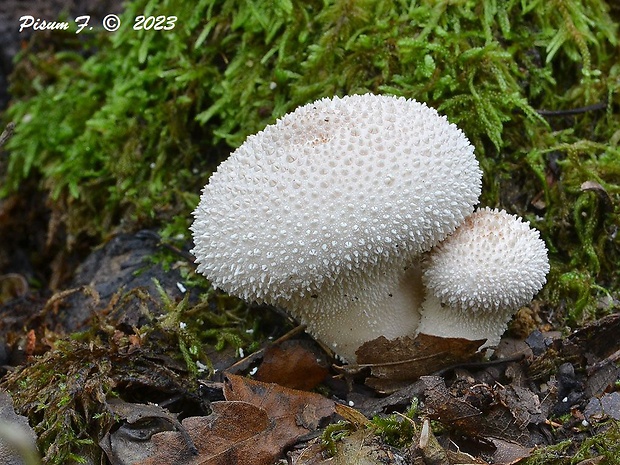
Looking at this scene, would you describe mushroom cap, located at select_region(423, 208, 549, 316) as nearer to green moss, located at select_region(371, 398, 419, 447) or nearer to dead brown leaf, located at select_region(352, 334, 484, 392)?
dead brown leaf, located at select_region(352, 334, 484, 392)

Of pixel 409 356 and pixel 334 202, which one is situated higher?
pixel 334 202

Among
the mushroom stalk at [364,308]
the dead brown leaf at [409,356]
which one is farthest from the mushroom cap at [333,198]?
the dead brown leaf at [409,356]

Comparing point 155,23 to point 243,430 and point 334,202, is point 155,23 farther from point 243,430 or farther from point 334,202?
point 243,430

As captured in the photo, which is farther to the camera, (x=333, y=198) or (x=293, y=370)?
(x=293, y=370)

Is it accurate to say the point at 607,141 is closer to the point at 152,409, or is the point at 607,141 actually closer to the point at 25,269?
the point at 152,409
